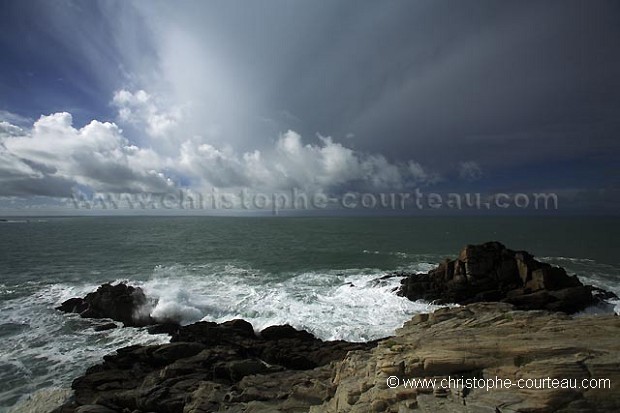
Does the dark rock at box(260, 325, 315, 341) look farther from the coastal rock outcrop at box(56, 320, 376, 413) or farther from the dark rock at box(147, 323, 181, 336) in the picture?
the dark rock at box(147, 323, 181, 336)

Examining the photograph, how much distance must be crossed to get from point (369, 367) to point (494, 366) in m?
4.08

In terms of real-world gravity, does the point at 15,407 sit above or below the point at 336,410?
below

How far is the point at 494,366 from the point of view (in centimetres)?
916

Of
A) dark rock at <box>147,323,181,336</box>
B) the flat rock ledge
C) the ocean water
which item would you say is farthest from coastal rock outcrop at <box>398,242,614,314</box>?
dark rock at <box>147,323,181,336</box>

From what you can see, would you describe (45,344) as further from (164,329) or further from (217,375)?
(217,375)

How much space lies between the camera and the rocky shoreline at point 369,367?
26.7ft

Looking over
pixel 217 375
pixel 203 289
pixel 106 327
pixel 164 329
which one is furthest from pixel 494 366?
pixel 203 289

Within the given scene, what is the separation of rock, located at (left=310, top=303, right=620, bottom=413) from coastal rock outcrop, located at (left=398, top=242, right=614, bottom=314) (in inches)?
616

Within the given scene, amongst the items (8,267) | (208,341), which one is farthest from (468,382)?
(8,267)

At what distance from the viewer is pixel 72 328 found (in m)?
23.4

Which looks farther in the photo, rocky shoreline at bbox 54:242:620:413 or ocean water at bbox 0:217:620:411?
ocean water at bbox 0:217:620:411

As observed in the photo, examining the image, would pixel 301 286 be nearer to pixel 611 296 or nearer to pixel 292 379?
pixel 292 379

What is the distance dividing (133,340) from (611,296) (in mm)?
41163

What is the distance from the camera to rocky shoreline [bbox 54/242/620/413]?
26.7ft
